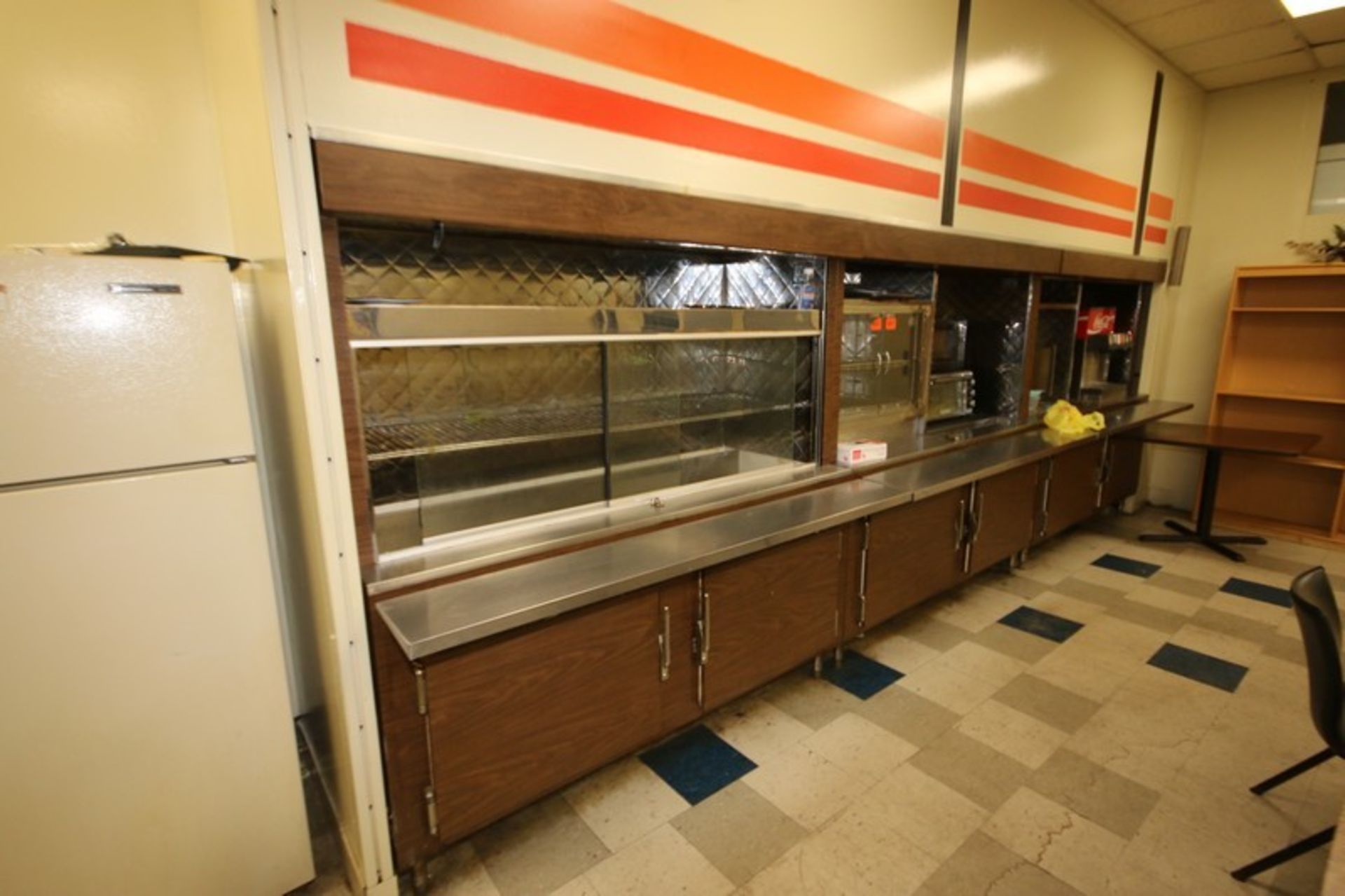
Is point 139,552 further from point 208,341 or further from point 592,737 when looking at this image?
point 592,737

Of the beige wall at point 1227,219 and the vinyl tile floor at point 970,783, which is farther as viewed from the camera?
the beige wall at point 1227,219

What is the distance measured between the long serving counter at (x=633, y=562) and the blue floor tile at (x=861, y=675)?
74cm

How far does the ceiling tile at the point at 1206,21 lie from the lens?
3154 millimetres

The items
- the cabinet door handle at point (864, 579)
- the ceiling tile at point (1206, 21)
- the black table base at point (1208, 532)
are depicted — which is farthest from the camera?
the black table base at point (1208, 532)

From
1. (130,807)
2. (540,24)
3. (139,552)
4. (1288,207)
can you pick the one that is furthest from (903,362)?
(1288,207)

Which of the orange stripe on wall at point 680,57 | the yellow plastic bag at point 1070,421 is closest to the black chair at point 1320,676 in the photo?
the orange stripe on wall at point 680,57

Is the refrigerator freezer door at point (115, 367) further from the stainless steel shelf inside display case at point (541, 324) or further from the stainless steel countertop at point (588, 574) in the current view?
the stainless steel countertop at point (588, 574)

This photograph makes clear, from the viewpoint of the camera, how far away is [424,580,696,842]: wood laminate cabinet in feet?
4.91

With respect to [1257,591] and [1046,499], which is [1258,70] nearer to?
[1046,499]

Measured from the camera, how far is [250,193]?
60.0 inches

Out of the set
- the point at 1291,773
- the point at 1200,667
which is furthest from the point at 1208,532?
the point at 1291,773

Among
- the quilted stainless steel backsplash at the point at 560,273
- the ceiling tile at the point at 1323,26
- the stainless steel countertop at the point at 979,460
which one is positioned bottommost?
the stainless steel countertop at the point at 979,460

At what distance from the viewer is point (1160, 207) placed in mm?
4355

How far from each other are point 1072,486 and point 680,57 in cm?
350
